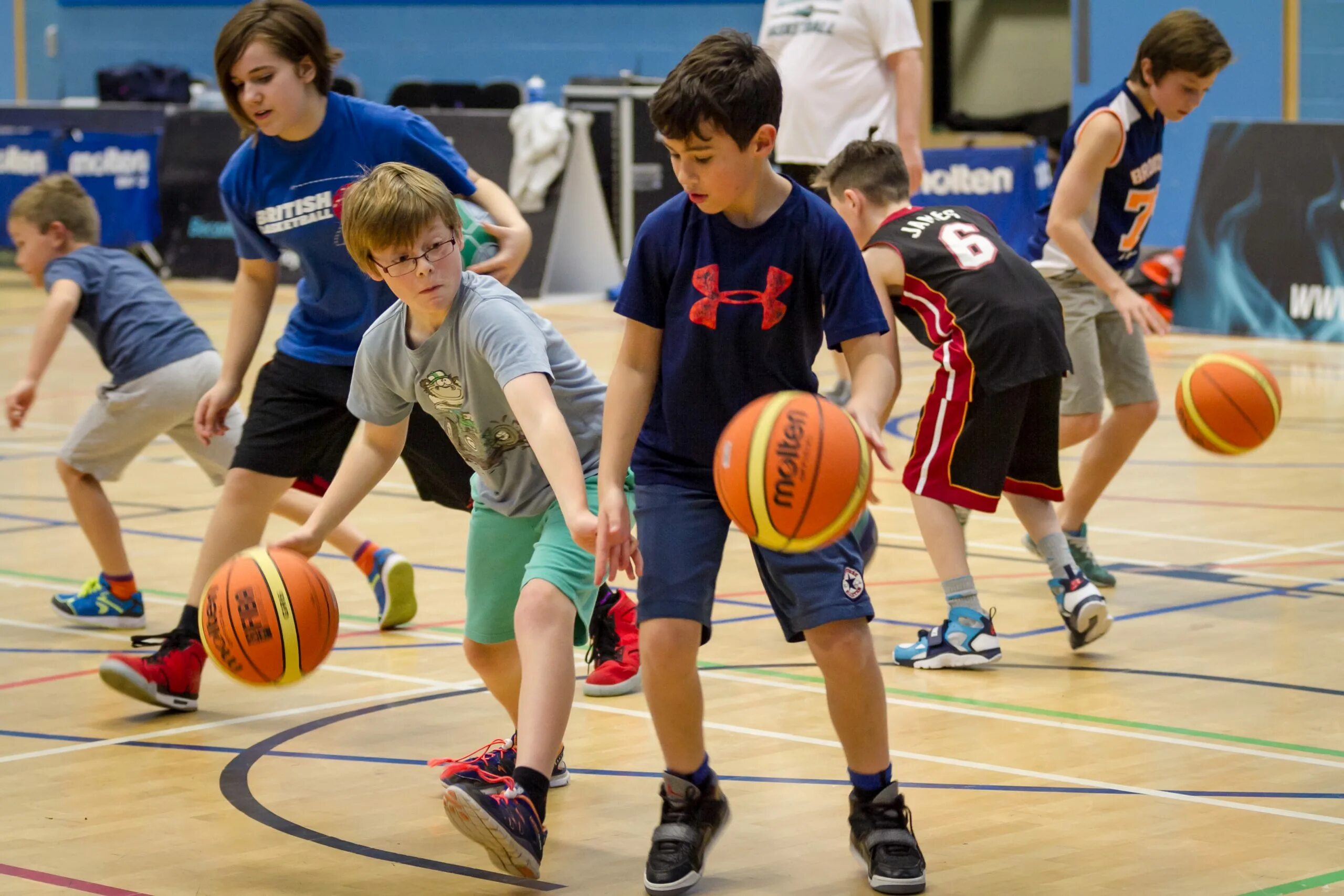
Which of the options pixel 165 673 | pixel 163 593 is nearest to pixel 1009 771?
pixel 165 673

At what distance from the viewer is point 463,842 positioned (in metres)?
3.89

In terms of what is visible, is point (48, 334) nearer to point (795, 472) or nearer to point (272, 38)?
point (272, 38)

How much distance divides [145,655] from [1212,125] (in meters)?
9.71

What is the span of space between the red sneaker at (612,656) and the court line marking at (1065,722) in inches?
9.5

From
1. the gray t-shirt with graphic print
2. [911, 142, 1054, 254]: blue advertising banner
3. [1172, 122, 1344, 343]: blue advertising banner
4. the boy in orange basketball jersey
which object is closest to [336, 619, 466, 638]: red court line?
the gray t-shirt with graphic print

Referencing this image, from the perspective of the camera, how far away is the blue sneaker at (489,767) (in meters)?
3.60

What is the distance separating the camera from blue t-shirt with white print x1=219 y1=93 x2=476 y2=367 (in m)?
4.87

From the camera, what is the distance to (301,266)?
4945 mm

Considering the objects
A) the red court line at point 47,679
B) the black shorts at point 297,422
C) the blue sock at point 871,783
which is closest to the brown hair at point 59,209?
the black shorts at point 297,422

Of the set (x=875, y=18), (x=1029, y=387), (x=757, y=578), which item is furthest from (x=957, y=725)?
(x=875, y=18)

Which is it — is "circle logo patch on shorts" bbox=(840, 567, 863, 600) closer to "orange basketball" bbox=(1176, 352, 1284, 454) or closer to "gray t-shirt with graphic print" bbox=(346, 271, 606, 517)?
"gray t-shirt with graphic print" bbox=(346, 271, 606, 517)

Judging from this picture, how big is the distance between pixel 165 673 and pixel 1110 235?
11.0ft

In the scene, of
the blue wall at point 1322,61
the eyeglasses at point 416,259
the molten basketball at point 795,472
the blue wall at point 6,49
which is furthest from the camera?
the blue wall at point 6,49

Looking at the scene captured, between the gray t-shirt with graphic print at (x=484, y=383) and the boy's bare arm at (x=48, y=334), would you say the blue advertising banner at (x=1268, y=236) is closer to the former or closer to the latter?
the boy's bare arm at (x=48, y=334)
